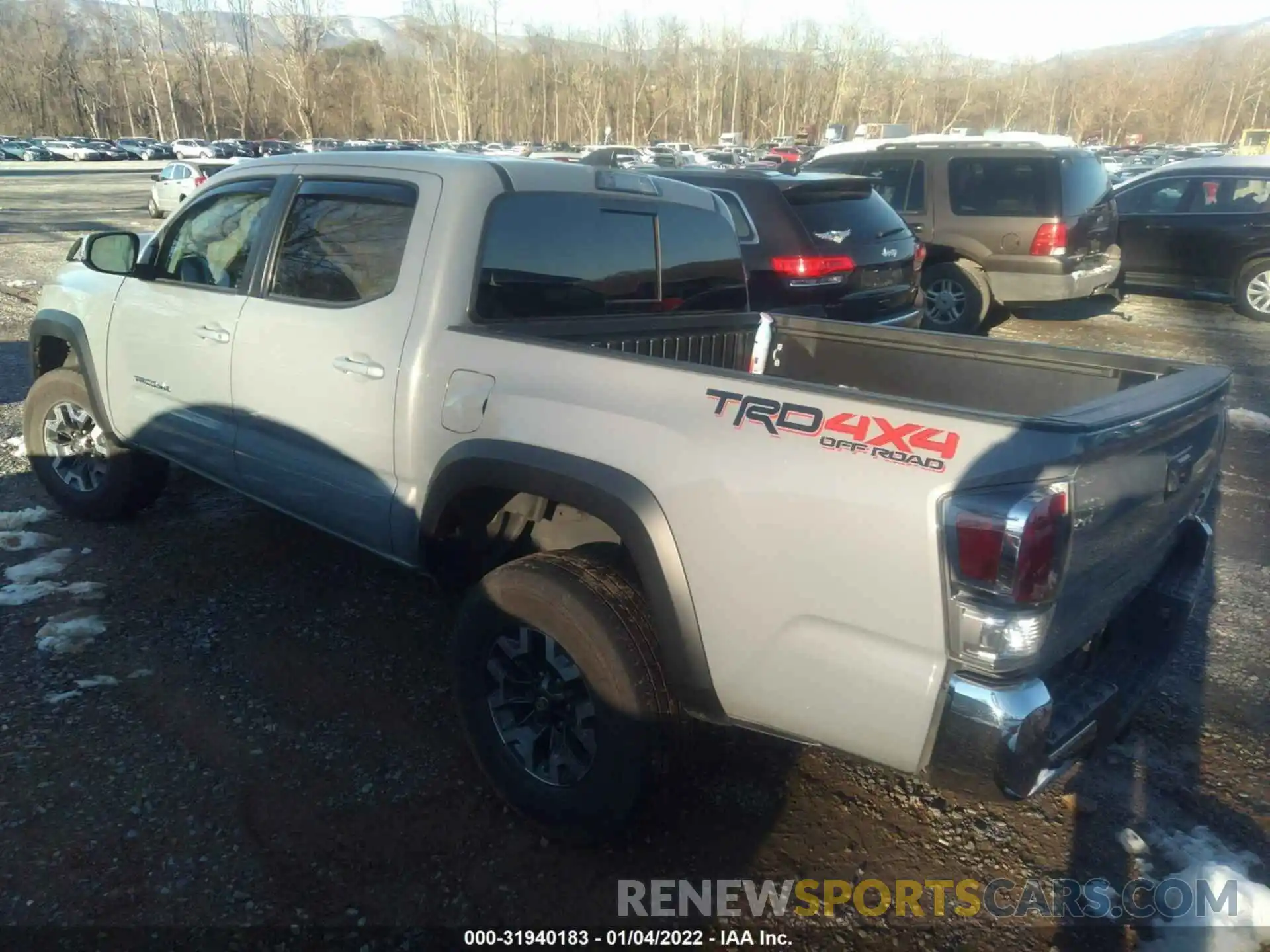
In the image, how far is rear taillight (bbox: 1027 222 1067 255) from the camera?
943 cm

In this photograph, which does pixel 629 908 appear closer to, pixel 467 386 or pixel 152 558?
pixel 467 386

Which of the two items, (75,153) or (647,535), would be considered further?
(75,153)

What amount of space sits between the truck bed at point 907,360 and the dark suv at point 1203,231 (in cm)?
968

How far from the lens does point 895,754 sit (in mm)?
2080

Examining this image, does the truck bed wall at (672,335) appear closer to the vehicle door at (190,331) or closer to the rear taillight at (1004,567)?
the vehicle door at (190,331)

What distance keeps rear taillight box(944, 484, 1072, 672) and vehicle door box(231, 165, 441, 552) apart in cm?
191

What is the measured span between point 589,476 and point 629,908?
1.21m

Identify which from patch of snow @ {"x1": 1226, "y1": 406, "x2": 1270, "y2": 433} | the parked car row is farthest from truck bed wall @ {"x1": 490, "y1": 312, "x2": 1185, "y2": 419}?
the parked car row

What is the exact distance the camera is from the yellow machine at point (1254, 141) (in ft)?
136

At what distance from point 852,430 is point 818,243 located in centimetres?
528

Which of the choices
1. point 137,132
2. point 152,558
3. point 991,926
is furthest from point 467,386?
point 137,132

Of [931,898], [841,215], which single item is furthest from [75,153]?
[931,898]

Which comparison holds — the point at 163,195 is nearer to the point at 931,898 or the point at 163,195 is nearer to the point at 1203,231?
the point at 1203,231

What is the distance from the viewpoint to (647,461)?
2369 millimetres
